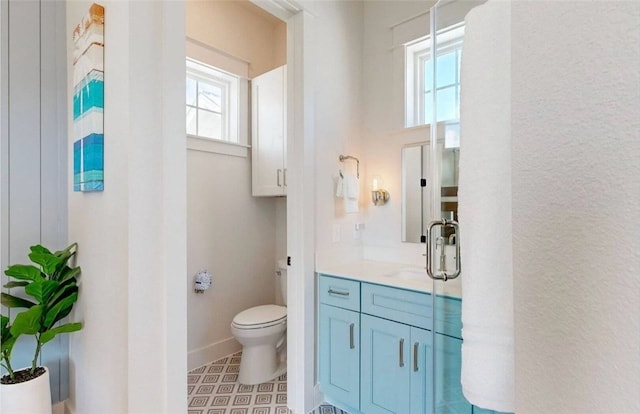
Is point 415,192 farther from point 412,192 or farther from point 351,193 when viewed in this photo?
point 351,193

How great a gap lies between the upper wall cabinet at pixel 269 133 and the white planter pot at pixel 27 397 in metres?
1.71

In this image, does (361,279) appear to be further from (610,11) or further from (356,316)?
(610,11)

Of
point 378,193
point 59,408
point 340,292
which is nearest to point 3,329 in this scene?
point 59,408

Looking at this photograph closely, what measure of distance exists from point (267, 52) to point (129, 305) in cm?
249

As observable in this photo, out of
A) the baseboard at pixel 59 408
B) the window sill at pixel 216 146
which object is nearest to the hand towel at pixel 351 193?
the window sill at pixel 216 146

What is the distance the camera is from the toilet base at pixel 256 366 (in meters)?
2.24

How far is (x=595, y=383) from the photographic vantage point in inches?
11.3

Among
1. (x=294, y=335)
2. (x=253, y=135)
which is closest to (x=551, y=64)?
(x=294, y=335)

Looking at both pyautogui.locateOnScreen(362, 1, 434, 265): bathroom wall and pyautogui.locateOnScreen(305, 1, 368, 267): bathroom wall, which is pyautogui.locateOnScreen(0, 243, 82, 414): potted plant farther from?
pyautogui.locateOnScreen(362, 1, 434, 265): bathroom wall

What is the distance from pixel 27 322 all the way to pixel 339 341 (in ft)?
4.87

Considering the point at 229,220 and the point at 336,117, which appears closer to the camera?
the point at 336,117

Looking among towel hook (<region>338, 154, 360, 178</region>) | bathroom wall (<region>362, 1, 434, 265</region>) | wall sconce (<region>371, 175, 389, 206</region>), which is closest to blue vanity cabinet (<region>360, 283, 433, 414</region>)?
bathroom wall (<region>362, 1, 434, 265</region>)

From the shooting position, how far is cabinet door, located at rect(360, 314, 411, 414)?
1.62 m

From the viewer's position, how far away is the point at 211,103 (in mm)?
2676
